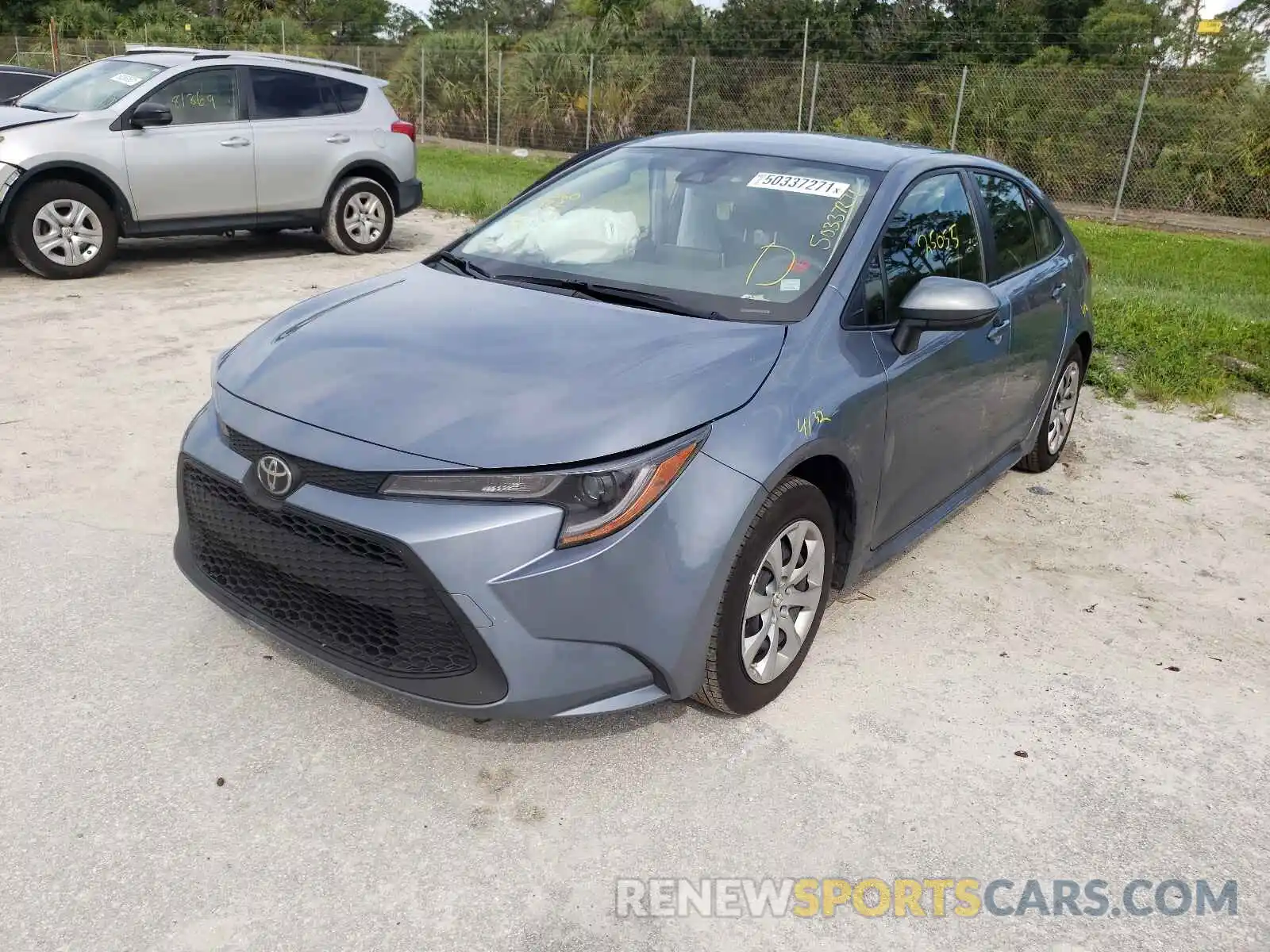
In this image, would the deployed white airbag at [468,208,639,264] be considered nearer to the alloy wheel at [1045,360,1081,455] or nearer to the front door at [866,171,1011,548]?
the front door at [866,171,1011,548]

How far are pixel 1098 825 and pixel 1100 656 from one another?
1.01 m

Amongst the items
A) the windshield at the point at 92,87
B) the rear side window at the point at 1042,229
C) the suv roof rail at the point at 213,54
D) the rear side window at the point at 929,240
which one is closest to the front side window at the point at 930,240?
the rear side window at the point at 929,240

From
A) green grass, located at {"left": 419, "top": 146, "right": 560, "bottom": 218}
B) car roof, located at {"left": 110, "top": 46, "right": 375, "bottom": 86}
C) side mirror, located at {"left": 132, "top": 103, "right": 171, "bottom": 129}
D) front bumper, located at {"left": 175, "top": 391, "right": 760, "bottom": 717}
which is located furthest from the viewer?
green grass, located at {"left": 419, "top": 146, "right": 560, "bottom": 218}

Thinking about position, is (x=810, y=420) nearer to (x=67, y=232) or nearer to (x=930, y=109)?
(x=67, y=232)

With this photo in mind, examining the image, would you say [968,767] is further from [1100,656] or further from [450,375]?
[450,375]

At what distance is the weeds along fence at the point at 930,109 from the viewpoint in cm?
1683

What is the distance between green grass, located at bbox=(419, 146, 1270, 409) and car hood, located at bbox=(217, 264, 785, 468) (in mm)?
4761

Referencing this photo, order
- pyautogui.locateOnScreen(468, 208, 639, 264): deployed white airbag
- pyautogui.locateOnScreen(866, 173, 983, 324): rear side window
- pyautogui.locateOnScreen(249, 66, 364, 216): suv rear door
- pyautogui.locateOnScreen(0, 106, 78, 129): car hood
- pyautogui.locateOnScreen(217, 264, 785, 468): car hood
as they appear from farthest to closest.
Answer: pyautogui.locateOnScreen(249, 66, 364, 216): suv rear door < pyautogui.locateOnScreen(0, 106, 78, 129): car hood < pyautogui.locateOnScreen(468, 208, 639, 264): deployed white airbag < pyautogui.locateOnScreen(866, 173, 983, 324): rear side window < pyautogui.locateOnScreen(217, 264, 785, 468): car hood

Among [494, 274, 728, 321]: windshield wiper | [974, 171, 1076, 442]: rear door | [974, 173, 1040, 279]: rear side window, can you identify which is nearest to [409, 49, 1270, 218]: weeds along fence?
[974, 171, 1076, 442]: rear door

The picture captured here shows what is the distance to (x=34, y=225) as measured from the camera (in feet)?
28.0

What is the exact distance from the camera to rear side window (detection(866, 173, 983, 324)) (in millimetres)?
3771

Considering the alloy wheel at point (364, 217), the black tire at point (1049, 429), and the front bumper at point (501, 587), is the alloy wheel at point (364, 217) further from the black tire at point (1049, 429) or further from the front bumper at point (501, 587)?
the front bumper at point (501, 587)

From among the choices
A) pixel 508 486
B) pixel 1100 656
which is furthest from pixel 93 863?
pixel 1100 656

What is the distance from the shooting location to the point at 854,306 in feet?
11.7
